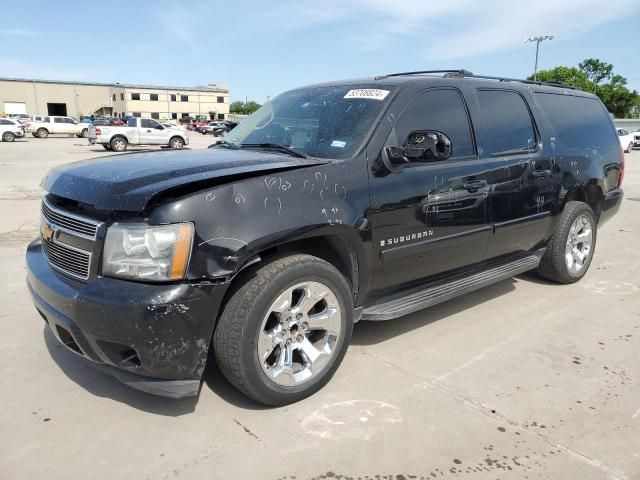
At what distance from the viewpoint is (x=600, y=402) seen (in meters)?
2.99

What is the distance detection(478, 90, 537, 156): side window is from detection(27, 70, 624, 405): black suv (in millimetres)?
17

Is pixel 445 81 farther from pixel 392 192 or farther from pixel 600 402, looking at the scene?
pixel 600 402

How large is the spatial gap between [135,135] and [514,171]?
2515 centimetres

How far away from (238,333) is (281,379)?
46 centimetres

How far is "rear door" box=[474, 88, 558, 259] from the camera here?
13.0 ft

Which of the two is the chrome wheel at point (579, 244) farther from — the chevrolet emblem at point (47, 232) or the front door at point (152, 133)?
the front door at point (152, 133)

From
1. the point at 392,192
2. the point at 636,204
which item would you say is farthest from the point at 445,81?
the point at 636,204

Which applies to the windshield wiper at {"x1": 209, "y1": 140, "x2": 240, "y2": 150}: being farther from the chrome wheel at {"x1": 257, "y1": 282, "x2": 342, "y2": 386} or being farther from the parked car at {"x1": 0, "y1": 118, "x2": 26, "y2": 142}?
the parked car at {"x1": 0, "y1": 118, "x2": 26, "y2": 142}

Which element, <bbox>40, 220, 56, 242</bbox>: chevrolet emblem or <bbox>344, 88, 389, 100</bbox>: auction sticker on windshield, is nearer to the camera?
<bbox>40, 220, 56, 242</bbox>: chevrolet emblem

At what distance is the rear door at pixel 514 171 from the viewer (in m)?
3.97

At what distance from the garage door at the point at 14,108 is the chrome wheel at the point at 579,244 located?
90.3 metres

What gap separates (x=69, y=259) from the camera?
2.71 m

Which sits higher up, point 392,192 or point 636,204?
point 392,192

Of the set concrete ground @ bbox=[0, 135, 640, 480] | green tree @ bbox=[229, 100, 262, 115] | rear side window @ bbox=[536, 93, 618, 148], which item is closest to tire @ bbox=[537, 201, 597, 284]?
rear side window @ bbox=[536, 93, 618, 148]
